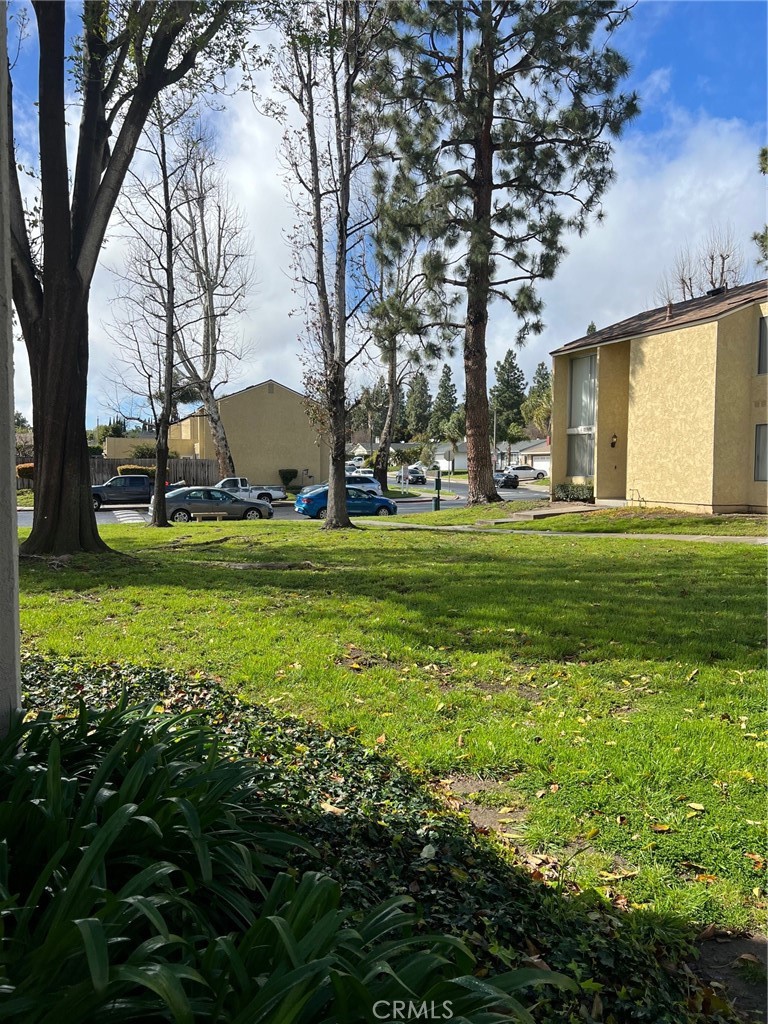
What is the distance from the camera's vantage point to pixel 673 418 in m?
19.8

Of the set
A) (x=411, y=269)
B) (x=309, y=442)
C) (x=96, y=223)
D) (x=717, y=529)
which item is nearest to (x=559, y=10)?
(x=411, y=269)

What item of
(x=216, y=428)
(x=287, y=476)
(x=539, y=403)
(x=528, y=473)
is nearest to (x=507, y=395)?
(x=539, y=403)

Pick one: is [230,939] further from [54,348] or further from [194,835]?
[54,348]

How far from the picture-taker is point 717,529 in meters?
16.1

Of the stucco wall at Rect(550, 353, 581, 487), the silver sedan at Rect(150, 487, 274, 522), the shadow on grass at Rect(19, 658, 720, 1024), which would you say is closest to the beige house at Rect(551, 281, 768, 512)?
the stucco wall at Rect(550, 353, 581, 487)

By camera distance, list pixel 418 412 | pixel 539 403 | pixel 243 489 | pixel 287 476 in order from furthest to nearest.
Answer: pixel 418 412 → pixel 539 403 → pixel 287 476 → pixel 243 489

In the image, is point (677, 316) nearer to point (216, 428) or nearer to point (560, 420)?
point (560, 420)

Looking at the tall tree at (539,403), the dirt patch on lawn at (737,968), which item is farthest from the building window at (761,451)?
the tall tree at (539,403)

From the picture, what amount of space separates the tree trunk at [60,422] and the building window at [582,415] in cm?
1647

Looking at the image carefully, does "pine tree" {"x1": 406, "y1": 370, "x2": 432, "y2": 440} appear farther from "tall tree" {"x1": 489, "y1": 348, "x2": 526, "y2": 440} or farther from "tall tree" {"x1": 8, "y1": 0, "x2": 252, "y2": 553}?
"tall tree" {"x1": 8, "y1": 0, "x2": 252, "y2": 553}

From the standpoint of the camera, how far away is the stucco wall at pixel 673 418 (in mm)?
18625

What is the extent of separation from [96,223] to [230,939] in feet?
35.7

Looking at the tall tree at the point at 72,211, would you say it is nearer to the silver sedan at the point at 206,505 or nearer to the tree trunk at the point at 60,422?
the tree trunk at the point at 60,422

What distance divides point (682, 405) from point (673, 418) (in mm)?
461
